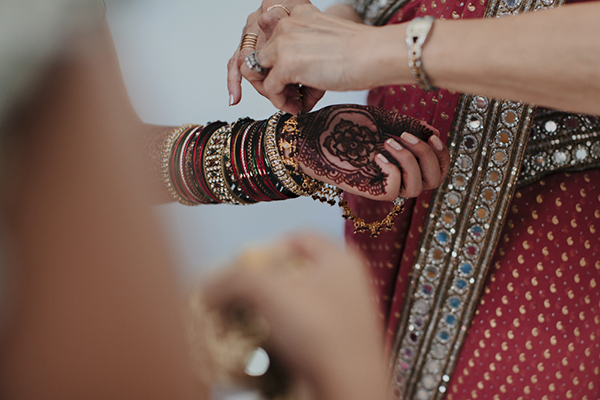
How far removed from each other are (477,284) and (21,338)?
757 millimetres

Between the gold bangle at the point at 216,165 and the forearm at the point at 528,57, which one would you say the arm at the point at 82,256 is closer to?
the forearm at the point at 528,57

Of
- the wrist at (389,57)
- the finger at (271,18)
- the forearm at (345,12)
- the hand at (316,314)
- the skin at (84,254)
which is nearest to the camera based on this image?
the skin at (84,254)

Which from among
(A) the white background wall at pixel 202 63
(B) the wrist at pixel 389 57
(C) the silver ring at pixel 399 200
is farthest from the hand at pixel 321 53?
(A) the white background wall at pixel 202 63

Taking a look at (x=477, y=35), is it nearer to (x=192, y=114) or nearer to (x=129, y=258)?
(x=129, y=258)

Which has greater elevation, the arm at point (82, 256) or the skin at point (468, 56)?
the skin at point (468, 56)

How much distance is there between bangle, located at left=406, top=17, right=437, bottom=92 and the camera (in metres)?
0.48

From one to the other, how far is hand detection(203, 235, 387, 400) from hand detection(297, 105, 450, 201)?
198 millimetres

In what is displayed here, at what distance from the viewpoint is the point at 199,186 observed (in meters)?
0.78

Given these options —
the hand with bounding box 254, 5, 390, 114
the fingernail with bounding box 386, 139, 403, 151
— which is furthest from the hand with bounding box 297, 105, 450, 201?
the hand with bounding box 254, 5, 390, 114

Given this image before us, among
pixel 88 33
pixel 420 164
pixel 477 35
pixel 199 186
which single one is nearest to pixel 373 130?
pixel 420 164

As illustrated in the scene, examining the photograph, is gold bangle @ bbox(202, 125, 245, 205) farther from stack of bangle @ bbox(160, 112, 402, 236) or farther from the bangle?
the bangle

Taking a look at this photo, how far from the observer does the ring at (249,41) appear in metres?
0.73

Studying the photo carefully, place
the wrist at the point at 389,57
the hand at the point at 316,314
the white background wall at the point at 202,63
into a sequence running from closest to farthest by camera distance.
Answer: the hand at the point at 316,314 < the wrist at the point at 389,57 < the white background wall at the point at 202,63

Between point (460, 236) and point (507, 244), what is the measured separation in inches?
3.3
